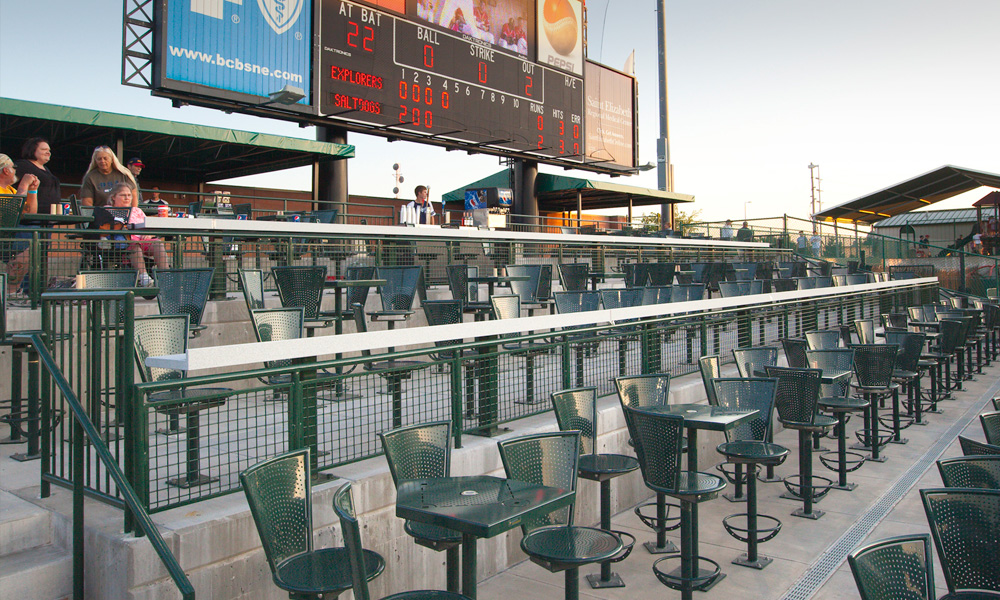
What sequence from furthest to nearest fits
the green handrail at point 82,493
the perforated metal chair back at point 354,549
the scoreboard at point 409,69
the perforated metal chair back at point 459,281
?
the scoreboard at point 409,69 → the perforated metal chair back at point 459,281 → the green handrail at point 82,493 → the perforated metal chair back at point 354,549

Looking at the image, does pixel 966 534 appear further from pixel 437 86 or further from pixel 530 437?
pixel 437 86

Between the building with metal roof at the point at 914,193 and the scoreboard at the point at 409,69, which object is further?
the building with metal roof at the point at 914,193

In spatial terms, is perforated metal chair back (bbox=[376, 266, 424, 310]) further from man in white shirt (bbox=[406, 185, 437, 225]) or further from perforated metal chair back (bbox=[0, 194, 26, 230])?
man in white shirt (bbox=[406, 185, 437, 225])

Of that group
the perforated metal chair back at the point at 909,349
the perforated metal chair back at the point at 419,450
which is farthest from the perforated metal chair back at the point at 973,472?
the perforated metal chair back at the point at 909,349

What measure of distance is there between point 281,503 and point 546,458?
4.17 ft

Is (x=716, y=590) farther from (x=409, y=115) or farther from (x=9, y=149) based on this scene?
(x=9, y=149)

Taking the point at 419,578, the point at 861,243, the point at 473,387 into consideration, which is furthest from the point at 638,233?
the point at 419,578

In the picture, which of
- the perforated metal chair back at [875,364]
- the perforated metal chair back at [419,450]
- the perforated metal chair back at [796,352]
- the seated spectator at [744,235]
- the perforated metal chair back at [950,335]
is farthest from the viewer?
the seated spectator at [744,235]

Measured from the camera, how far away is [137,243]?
679 centimetres

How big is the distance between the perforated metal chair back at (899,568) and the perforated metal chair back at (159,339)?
365 cm

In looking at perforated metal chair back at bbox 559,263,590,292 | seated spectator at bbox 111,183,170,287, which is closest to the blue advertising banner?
seated spectator at bbox 111,183,170,287

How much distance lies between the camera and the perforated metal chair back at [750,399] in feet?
17.3

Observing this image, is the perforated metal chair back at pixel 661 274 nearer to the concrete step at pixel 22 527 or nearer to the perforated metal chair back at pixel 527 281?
the perforated metal chair back at pixel 527 281

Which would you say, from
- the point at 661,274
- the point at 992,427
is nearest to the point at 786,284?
the point at 661,274
